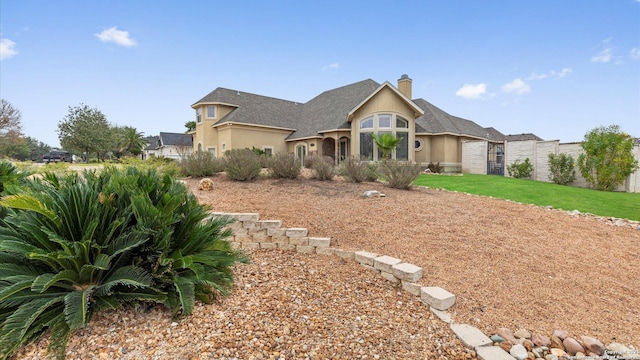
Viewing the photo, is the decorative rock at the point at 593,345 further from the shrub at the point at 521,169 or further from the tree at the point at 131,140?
the tree at the point at 131,140

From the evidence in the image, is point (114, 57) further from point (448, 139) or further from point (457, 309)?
point (448, 139)

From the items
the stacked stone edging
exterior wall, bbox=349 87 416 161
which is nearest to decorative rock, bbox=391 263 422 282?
the stacked stone edging

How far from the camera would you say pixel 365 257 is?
171 inches

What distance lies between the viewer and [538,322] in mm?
3096

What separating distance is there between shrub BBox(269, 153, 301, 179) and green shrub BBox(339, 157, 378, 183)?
165 cm

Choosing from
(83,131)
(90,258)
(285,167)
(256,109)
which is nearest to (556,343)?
(90,258)

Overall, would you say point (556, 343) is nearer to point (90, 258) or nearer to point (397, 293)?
point (397, 293)

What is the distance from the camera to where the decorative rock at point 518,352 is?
8.46ft

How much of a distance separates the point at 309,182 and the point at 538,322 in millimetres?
7041

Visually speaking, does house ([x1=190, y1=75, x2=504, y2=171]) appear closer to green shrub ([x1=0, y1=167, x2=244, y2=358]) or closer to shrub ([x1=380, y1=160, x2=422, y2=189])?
shrub ([x1=380, y1=160, x2=422, y2=189])

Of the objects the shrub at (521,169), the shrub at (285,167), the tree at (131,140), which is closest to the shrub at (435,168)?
the shrub at (521,169)

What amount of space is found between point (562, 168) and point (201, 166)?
1745 centimetres

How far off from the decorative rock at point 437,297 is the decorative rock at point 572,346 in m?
1.00

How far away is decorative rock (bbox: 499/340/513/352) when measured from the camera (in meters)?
2.71
